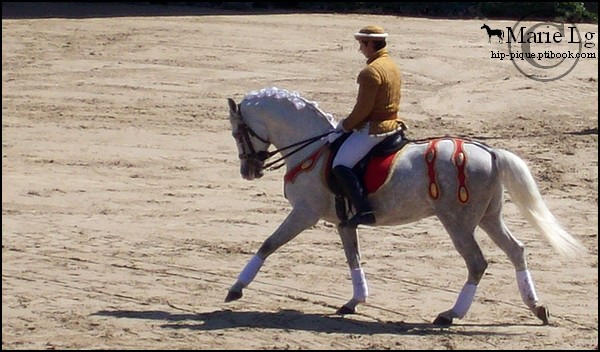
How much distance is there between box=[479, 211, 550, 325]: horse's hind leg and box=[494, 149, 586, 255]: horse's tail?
8.7 inches

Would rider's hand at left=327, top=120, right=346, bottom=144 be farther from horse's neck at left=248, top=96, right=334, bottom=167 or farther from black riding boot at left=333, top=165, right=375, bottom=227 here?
black riding boot at left=333, top=165, right=375, bottom=227

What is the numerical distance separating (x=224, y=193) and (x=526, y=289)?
5427 mm

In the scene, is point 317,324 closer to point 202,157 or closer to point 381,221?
point 381,221

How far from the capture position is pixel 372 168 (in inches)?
423

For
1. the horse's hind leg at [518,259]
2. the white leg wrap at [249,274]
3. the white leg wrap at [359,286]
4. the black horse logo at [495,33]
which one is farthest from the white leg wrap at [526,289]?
the black horse logo at [495,33]

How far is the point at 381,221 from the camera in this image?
1088 centimetres

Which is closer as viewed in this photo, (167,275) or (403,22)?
(167,275)

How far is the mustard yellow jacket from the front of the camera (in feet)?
34.8

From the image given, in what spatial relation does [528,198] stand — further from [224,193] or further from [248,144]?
[224,193]

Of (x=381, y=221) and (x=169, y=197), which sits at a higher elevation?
(x=381, y=221)

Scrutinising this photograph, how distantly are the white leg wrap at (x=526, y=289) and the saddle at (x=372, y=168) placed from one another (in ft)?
4.21

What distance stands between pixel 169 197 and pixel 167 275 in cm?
317

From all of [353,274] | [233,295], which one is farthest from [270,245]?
[353,274]

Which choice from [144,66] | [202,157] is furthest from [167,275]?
[144,66]
